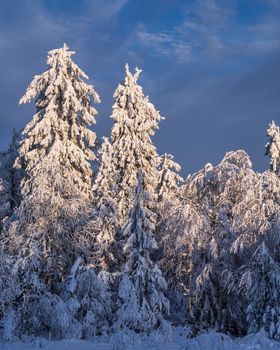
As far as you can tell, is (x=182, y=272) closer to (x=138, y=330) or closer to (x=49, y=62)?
(x=138, y=330)

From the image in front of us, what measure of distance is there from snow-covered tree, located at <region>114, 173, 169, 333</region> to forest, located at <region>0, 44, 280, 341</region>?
0.17 feet

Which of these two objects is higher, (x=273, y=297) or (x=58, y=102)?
(x=58, y=102)

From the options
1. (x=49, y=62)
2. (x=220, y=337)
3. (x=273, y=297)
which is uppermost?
(x=49, y=62)

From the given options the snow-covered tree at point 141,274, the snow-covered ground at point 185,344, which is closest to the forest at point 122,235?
the snow-covered tree at point 141,274

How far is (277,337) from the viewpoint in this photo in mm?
21203

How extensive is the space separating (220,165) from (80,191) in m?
7.49

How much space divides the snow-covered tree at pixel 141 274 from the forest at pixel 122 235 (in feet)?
0.17

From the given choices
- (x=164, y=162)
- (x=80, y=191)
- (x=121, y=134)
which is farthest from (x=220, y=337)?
(x=164, y=162)

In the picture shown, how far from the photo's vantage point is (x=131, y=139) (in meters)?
29.6

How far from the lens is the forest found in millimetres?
23672

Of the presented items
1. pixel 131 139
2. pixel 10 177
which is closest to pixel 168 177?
pixel 131 139

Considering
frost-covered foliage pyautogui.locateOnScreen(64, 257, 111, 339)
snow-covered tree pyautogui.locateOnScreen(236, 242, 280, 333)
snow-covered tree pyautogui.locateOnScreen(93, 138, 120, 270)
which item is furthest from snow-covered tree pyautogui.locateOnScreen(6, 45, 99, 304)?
snow-covered tree pyautogui.locateOnScreen(236, 242, 280, 333)

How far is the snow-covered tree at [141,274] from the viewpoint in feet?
79.2

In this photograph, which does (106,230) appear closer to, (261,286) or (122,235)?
(122,235)
